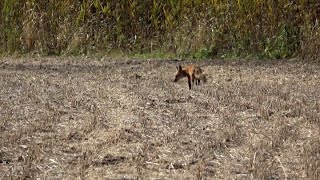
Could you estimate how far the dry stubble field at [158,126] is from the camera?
4.23 meters

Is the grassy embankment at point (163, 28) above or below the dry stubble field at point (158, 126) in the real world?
above

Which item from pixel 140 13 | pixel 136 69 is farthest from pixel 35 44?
pixel 136 69

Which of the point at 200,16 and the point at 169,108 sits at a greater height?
the point at 200,16

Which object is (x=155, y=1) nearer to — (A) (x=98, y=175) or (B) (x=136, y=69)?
(B) (x=136, y=69)

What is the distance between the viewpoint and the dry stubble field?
13.9 ft

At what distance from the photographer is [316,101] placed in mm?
6781

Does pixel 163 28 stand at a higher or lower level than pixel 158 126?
higher

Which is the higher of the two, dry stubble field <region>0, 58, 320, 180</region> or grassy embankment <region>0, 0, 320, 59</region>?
grassy embankment <region>0, 0, 320, 59</region>

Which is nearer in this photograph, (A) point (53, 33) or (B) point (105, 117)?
(B) point (105, 117)

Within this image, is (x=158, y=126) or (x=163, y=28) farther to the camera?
(x=163, y=28)

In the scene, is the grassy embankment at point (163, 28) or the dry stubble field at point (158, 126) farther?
the grassy embankment at point (163, 28)

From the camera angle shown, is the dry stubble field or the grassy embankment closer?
the dry stubble field

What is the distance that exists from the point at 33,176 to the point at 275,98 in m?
3.51

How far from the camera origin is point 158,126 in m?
5.49
